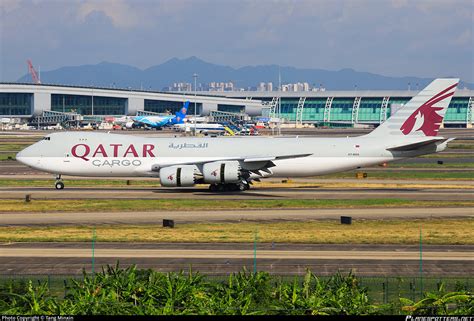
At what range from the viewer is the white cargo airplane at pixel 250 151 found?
6725 cm

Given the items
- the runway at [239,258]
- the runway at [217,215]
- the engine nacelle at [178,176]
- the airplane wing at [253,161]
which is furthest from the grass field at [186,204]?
the runway at [239,258]

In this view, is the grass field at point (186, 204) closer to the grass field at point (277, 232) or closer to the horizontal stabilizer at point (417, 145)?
the horizontal stabilizer at point (417, 145)

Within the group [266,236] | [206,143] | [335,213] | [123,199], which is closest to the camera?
[266,236]

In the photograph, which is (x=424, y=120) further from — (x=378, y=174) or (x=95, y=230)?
(x=95, y=230)

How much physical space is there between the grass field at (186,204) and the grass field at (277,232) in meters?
7.83

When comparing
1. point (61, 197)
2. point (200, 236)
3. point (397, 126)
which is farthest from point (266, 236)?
point (397, 126)

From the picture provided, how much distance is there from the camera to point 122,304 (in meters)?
24.4

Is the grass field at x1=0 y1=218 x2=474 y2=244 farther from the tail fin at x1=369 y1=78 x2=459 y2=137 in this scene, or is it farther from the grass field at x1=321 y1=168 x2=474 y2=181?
the grass field at x1=321 y1=168 x2=474 y2=181

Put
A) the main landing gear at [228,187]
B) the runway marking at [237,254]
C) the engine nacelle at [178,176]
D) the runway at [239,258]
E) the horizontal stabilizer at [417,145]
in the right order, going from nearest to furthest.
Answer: the runway at [239,258], the runway marking at [237,254], the engine nacelle at [178,176], the horizontal stabilizer at [417,145], the main landing gear at [228,187]

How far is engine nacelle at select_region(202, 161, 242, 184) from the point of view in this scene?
65312 millimetres

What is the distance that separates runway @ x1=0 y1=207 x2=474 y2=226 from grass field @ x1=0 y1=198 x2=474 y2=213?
1.82 metres

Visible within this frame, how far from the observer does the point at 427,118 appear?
225 ft

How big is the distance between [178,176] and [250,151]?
7.28 metres

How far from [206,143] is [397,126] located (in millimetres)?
16559
